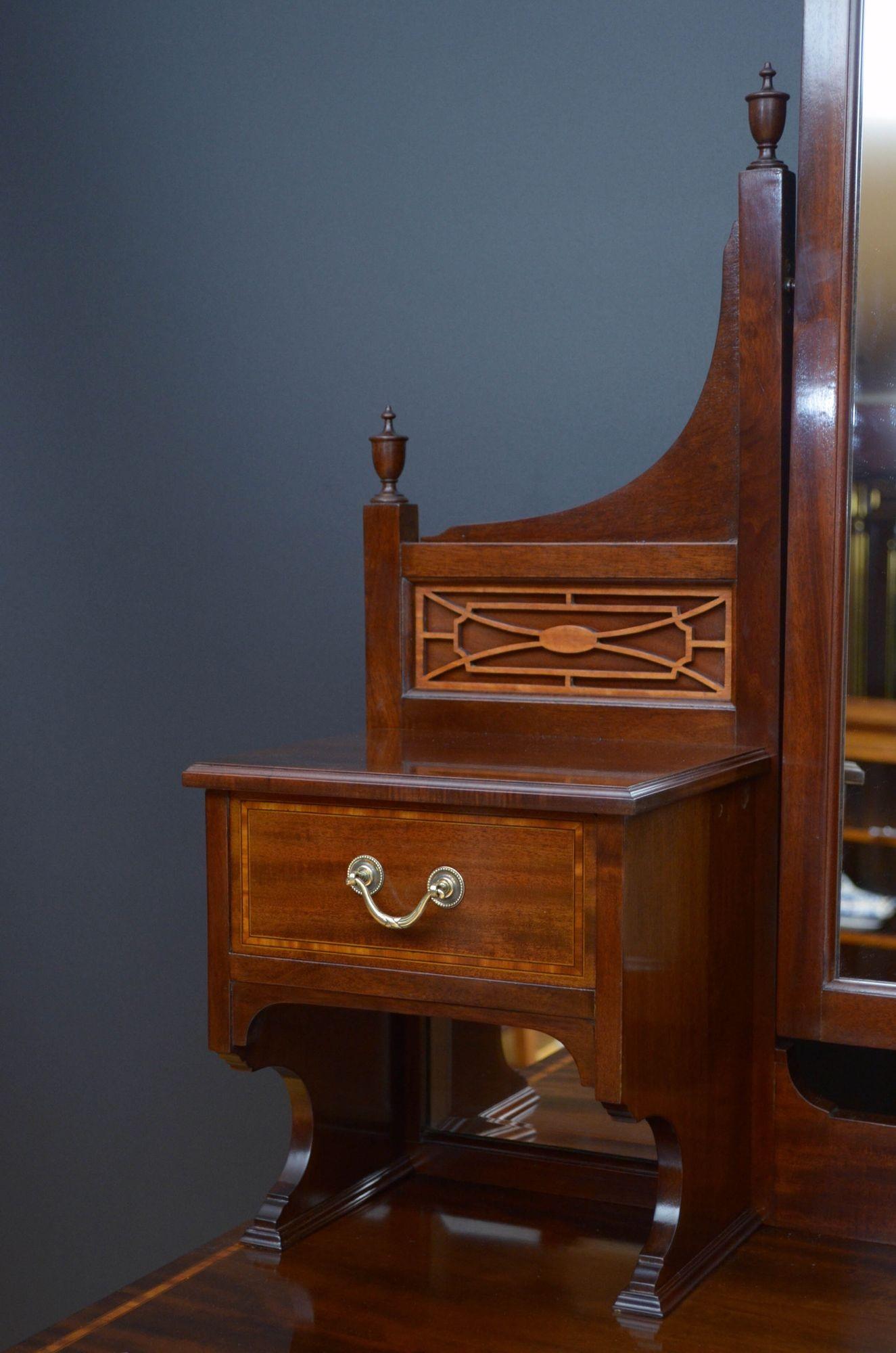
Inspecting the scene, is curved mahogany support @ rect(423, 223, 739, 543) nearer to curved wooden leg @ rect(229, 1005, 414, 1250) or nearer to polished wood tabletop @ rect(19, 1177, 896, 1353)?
curved wooden leg @ rect(229, 1005, 414, 1250)

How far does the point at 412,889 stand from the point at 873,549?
48 cm

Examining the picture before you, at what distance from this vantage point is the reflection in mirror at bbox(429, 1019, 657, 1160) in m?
1.34

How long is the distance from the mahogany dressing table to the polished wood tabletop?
1.4 inches

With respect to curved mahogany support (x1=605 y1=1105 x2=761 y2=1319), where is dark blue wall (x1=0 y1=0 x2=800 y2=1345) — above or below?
above

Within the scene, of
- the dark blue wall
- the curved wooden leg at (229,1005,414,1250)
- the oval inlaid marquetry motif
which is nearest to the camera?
the curved wooden leg at (229,1005,414,1250)

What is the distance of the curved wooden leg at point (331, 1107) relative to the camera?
1.19 meters

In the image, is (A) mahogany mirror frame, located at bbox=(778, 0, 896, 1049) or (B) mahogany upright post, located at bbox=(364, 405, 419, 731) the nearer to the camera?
(A) mahogany mirror frame, located at bbox=(778, 0, 896, 1049)

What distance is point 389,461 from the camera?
138cm

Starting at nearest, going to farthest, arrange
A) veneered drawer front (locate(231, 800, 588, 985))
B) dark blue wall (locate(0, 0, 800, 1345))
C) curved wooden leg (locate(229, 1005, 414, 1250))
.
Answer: veneered drawer front (locate(231, 800, 588, 985))
curved wooden leg (locate(229, 1005, 414, 1250))
dark blue wall (locate(0, 0, 800, 1345))

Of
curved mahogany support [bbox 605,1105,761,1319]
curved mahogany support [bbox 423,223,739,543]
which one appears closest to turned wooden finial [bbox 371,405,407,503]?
curved mahogany support [bbox 423,223,739,543]

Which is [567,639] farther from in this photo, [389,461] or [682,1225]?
[682,1225]

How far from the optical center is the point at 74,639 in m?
2.12

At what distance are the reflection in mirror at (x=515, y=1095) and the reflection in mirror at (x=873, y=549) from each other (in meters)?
0.27

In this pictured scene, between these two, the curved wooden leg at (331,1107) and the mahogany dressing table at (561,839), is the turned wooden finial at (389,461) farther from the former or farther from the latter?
the curved wooden leg at (331,1107)
